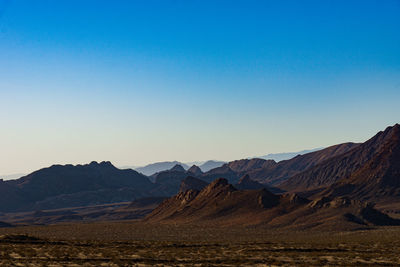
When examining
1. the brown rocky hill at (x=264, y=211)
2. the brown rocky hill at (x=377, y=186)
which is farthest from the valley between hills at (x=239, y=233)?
the brown rocky hill at (x=377, y=186)

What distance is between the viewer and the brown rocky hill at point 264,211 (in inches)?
4190

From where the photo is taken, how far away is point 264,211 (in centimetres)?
12088

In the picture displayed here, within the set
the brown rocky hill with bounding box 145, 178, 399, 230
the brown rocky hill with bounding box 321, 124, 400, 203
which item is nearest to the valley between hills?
the brown rocky hill with bounding box 145, 178, 399, 230

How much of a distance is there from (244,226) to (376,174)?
110 m

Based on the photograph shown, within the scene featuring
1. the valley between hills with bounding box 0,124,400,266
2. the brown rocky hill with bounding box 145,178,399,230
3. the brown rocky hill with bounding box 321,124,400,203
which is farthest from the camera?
the brown rocky hill with bounding box 321,124,400,203

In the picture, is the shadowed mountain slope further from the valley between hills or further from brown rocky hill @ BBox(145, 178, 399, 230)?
brown rocky hill @ BBox(145, 178, 399, 230)

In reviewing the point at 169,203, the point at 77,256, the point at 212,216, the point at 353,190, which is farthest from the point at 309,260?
the point at 353,190

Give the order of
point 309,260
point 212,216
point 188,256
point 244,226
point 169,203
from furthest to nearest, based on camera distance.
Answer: point 169,203
point 212,216
point 244,226
point 188,256
point 309,260

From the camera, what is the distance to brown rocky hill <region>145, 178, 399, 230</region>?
10644cm

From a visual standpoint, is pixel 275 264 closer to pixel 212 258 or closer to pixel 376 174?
pixel 212 258

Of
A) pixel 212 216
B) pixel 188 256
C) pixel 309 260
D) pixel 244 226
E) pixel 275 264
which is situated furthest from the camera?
pixel 212 216

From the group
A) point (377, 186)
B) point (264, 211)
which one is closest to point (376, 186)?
point (377, 186)

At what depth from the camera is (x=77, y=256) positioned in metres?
36.9

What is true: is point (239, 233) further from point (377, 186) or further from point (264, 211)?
point (377, 186)
